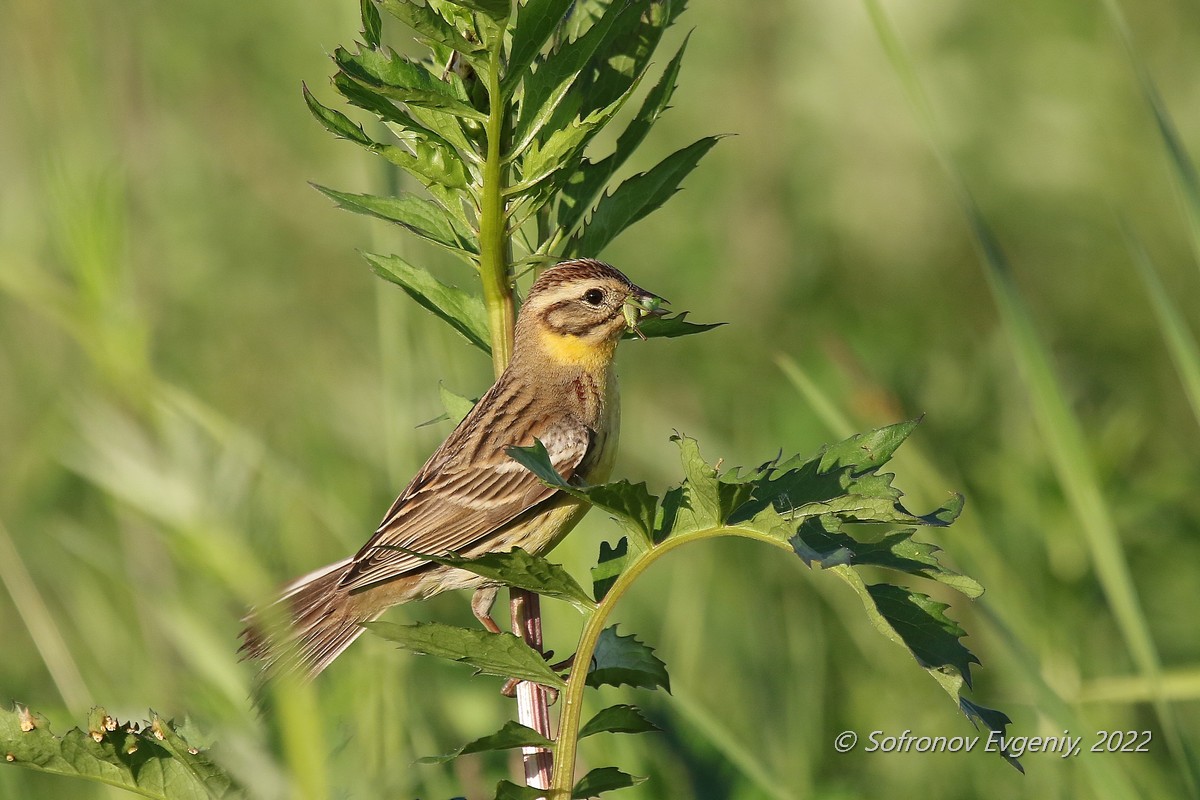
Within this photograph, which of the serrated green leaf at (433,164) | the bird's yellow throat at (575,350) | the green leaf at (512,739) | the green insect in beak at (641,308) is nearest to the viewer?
the green leaf at (512,739)

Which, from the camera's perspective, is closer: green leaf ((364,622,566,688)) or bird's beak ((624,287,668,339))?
green leaf ((364,622,566,688))

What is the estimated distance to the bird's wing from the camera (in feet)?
10.7

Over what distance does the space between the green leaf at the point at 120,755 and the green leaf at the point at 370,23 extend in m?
1.11

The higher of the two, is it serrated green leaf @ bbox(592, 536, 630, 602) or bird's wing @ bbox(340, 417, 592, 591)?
serrated green leaf @ bbox(592, 536, 630, 602)

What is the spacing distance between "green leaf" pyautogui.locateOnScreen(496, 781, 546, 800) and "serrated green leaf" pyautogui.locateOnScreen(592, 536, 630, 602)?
12.2 inches

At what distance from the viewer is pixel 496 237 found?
2.29 m

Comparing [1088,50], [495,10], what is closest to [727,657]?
[495,10]

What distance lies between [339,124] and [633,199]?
0.57 meters

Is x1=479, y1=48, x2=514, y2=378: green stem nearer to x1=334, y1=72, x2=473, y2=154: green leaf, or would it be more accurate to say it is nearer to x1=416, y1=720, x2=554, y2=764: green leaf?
x1=334, y1=72, x2=473, y2=154: green leaf

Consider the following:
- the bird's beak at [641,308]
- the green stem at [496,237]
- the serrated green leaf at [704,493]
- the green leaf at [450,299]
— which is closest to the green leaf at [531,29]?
the green stem at [496,237]

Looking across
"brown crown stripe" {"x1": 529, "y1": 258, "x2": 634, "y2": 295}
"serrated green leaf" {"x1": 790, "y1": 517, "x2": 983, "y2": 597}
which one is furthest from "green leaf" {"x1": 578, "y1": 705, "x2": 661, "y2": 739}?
"brown crown stripe" {"x1": 529, "y1": 258, "x2": 634, "y2": 295}

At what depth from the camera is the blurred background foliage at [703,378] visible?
2.87m

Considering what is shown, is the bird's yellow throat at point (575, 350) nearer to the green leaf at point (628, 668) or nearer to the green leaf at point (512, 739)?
the green leaf at point (628, 668)

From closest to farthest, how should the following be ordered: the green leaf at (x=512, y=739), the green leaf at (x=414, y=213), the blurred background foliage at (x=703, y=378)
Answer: the green leaf at (x=512, y=739)
the green leaf at (x=414, y=213)
the blurred background foliage at (x=703, y=378)
